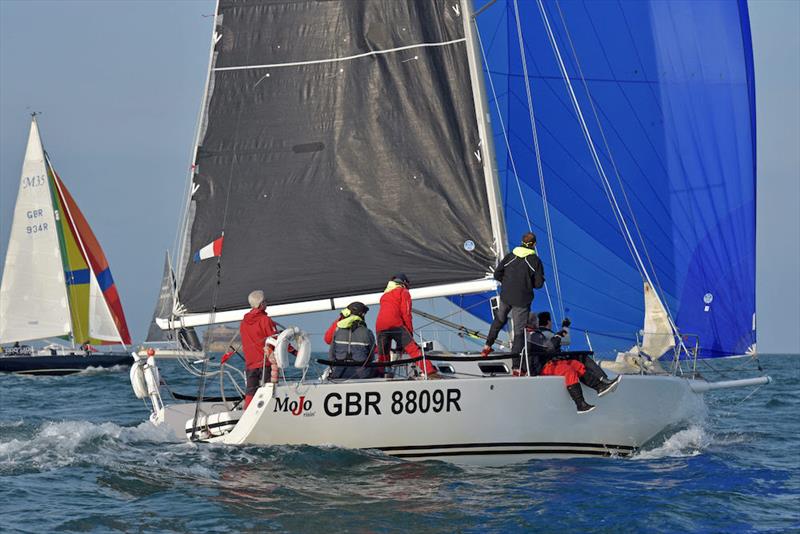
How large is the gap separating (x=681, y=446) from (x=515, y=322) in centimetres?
234

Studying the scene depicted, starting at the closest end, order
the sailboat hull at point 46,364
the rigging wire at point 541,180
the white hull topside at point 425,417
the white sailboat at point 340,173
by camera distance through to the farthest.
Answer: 1. the white hull topside at point 425,417
2. the white sailboat at point 340,173
3. the rigging wire at point 541,180
4. the sailboat hull at point 46,364

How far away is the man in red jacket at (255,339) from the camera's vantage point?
11562mm

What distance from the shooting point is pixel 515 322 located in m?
11.7

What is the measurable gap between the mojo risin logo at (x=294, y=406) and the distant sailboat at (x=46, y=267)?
110ft

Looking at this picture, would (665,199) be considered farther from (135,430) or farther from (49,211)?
(49,211)

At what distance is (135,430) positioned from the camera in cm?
1241

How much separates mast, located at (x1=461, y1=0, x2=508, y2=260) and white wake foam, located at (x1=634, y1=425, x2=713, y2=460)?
2.72 m

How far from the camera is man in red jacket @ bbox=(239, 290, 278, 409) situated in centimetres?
1156

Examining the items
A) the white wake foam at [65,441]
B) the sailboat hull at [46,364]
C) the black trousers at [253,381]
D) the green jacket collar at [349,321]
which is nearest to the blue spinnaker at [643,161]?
the green jacket collar at [349,321]

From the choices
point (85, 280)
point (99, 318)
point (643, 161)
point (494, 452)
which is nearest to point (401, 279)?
point (494, 452)

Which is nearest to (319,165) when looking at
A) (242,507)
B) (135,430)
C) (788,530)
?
Answer: (135,430)

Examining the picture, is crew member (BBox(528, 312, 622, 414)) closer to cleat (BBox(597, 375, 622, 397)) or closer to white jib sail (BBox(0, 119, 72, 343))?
cleat (BBox(597, 375, 622, 397))

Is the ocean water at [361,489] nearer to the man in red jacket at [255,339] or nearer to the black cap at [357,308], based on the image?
the man in red jacket at [255,339]

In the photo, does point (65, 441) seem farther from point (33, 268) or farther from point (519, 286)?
point (33, 268)
